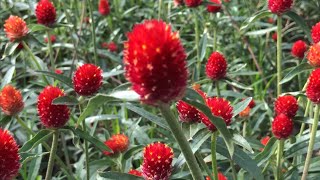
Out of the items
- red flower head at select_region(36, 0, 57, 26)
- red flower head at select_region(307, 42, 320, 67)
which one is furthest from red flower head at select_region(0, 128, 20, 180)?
red flower head at select_region(36, 0, 57, 26)

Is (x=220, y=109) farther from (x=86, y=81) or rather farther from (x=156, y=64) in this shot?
(x=156, y=64)

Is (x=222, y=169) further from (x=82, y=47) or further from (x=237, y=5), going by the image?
(x=237, y=5)

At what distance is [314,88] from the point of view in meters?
1.94

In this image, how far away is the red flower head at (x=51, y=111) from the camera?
203 cm

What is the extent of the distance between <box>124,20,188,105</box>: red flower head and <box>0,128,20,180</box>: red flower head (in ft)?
2.22

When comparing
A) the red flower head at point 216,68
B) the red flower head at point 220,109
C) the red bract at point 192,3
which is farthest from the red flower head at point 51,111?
the red bract at point 192,3

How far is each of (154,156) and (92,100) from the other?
51cm

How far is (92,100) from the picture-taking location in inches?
50.3

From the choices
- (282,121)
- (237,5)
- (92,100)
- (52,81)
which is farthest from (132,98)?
(237,5)

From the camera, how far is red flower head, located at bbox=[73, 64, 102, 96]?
210 centimetres

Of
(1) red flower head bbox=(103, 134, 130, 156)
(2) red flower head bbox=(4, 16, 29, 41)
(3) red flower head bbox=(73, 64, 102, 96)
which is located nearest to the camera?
(3) red flower head bbox=(73, 64, 102, 96)

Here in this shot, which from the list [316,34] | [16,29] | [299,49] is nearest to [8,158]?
[16,29]

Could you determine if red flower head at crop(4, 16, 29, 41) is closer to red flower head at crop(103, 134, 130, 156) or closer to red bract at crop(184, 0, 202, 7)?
red flower head at crop(103, 134, 130, 156)

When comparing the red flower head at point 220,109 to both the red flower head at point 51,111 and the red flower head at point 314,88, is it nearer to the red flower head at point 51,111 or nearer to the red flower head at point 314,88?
the red flower head at point 314,88
